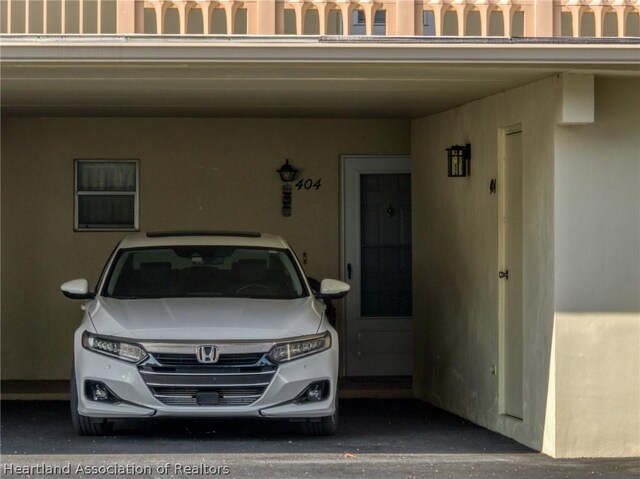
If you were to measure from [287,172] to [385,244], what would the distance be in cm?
139

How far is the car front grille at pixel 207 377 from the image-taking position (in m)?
9.38

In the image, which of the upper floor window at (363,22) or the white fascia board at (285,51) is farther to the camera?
the upper floor window at (363,22)

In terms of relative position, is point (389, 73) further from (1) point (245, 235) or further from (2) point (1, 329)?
(2) point (1, 329)

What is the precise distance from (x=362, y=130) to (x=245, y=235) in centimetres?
315

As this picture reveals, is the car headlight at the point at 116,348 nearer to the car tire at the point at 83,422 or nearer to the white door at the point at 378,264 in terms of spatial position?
the car tire at the point at 83,422

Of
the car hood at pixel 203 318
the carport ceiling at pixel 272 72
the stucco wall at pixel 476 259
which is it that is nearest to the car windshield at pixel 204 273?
the car hood at pixel 203 318

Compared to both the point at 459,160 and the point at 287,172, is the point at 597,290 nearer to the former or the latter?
the point at 459,160

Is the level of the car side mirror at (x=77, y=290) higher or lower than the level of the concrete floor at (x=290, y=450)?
higher

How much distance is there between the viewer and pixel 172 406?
9375 mm

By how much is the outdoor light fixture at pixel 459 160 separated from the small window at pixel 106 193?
12.6ft

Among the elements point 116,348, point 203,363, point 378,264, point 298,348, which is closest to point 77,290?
point 116,348

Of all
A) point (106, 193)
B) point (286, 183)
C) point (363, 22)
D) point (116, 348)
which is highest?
point (363, 22)

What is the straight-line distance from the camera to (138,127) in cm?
1396

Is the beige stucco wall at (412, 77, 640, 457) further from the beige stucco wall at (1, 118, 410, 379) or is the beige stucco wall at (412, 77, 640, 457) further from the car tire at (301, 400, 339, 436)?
the beige stucco wall at (1, 118, 410, 379)
